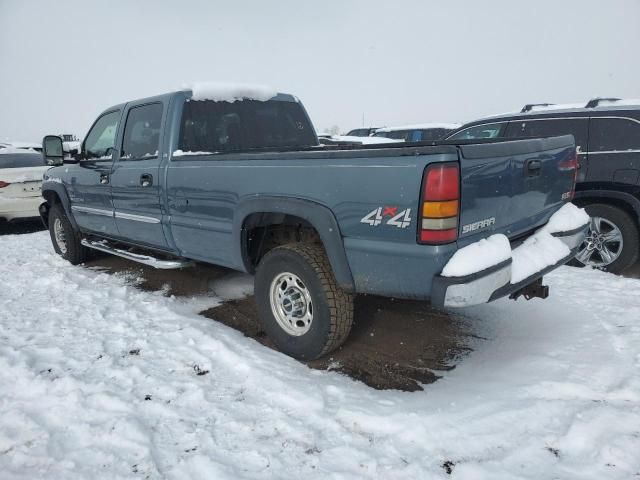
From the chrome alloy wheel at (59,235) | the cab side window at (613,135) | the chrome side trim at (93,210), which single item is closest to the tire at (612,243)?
the cab side window at (613,135)

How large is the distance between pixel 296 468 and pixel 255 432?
1.12 feet

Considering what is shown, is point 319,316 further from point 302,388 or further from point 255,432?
point 255,432

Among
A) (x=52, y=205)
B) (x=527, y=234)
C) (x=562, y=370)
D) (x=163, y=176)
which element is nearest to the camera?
(x=562, y=370)

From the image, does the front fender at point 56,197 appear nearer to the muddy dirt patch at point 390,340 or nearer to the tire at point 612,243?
the muddy dirt patch at point 390,340

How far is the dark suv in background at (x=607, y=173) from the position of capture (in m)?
4.62

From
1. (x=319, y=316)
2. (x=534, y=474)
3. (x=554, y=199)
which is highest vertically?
(x=554, y=199)

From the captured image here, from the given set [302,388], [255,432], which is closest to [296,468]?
[255,432]

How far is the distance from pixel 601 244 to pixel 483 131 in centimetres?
194

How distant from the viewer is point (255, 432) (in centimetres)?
228

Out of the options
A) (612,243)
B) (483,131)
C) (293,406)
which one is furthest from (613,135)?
(293,406)

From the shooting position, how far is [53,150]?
5.00 meters

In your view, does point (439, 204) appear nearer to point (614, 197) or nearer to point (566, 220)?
point (566, 220)

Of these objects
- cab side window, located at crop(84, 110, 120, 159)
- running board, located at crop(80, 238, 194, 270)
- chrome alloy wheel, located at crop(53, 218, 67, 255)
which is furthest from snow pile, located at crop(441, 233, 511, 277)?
chrome alloy wheel, located at crop(53, 218, 67, 255)

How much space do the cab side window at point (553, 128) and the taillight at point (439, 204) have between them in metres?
3.52
